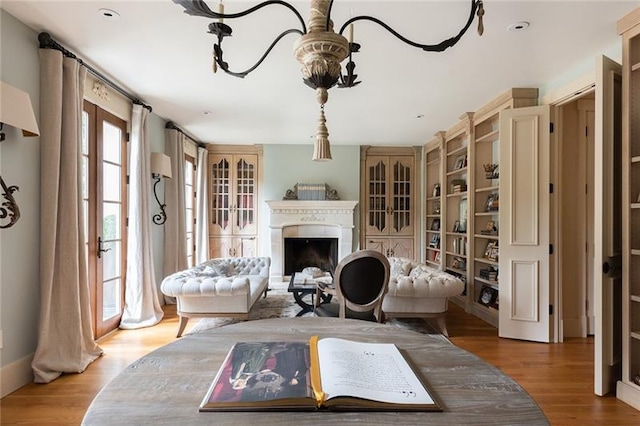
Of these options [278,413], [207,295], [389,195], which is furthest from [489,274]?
[278,413]

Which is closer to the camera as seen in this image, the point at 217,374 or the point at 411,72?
the point at 217,374

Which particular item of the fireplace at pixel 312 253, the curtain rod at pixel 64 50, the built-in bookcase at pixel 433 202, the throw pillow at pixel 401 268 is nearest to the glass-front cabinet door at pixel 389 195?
the built-in bookcase at pixel 433 202

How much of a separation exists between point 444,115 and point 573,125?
4.63 feet

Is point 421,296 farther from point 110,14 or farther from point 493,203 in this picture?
point 110,14

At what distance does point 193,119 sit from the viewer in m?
4.76

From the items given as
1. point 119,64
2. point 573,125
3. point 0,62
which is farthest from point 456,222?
point 0,62

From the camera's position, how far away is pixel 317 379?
0.87 meters

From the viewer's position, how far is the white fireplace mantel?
6.25 m

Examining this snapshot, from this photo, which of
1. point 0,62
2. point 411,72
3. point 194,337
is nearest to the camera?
point 194,337

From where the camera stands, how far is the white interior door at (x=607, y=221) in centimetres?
236

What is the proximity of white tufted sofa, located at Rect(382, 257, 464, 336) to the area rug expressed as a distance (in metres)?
0.18

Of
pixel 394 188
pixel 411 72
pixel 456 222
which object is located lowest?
pixel 456 222

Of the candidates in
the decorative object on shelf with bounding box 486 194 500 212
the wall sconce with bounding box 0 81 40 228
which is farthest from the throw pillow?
the wall sconce with bounding box 0 81 40 228

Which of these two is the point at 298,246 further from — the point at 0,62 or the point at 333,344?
the point at 333,344
